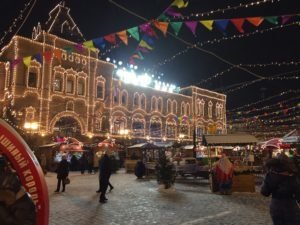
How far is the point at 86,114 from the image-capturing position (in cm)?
3556

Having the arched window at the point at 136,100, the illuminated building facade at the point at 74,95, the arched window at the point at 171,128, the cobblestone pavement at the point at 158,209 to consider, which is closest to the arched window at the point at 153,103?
the illuminated building facade at the point at 74,95

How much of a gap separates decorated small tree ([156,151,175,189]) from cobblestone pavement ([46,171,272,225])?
0.77 m

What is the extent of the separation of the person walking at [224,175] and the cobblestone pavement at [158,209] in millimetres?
432

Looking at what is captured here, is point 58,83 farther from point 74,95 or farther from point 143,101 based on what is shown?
point 143,101

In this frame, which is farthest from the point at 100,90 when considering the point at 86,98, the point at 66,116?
the point at 66,116

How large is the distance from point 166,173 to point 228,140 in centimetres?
323

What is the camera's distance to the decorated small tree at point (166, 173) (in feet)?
44.9

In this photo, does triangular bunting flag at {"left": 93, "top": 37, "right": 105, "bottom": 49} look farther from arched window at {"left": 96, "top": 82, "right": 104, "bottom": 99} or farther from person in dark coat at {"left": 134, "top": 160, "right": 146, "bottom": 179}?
arched window at {"left": 96, "top": 82, "right": 104, "bottom": 99}

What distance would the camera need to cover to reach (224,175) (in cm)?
1318

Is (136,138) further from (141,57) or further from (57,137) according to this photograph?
(141,57)

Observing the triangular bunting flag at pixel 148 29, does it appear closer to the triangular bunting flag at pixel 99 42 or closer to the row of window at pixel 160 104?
the triangular bunting flag at pixel 99 42

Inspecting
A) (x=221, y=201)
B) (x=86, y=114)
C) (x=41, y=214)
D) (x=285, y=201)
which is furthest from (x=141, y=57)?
(x=86, y=114)

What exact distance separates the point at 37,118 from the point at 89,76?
7.35m

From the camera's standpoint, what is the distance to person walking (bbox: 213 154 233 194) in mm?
12984
